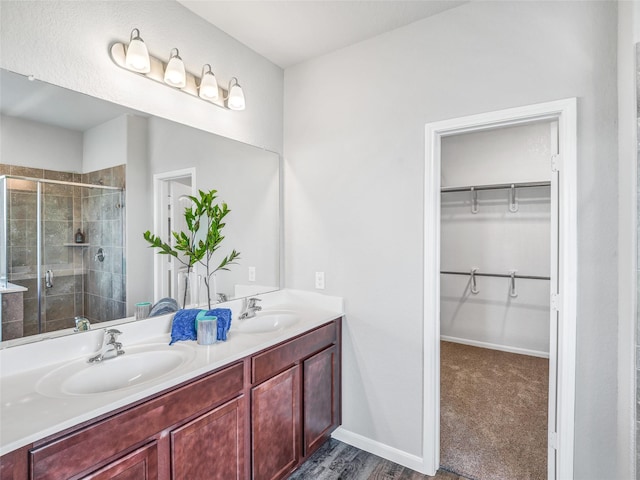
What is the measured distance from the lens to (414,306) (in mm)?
2018

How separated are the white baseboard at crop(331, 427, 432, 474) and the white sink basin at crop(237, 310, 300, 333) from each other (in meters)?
0.84

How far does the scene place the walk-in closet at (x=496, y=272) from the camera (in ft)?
9.84

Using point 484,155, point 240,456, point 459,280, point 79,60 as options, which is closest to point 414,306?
point 240,456

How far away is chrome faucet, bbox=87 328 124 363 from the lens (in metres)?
1.39

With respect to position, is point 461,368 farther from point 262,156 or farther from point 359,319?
point 262,156

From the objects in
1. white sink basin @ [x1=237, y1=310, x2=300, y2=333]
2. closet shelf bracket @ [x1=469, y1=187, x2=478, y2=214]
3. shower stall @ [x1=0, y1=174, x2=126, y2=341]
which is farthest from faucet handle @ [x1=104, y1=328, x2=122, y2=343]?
closet shelf bracket @ [x1=469, y1=187, x2=478, y2=214]

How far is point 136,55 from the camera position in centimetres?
156

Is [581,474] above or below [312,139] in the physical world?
below

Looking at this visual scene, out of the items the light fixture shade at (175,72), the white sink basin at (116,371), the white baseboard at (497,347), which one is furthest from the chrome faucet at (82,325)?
the white baseboard at (497,347)

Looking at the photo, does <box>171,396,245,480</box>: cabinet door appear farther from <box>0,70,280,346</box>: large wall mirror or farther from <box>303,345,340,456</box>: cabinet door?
A: <box>0,70,280,346</box>: large wall mirror

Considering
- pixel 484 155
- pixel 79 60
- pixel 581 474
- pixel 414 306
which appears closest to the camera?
pixel 79 60

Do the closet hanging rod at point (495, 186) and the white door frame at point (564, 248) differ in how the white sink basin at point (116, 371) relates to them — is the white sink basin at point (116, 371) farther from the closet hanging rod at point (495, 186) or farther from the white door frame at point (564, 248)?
the closet hanging rod at point (495, 186)

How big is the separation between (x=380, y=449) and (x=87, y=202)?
2162 millimetres

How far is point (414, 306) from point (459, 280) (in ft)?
7.82
